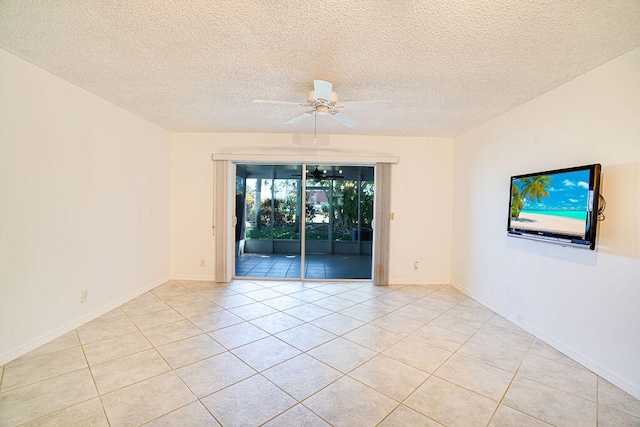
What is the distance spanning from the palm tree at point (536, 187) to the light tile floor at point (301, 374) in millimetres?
1464

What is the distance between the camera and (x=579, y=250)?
228cm

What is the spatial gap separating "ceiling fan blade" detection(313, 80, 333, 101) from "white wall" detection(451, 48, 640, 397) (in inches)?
88.1

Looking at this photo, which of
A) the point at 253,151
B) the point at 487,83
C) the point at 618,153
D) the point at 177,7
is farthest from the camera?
the point at 253,151

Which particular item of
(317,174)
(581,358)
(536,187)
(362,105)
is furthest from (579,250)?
(317,174)

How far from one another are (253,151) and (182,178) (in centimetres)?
131

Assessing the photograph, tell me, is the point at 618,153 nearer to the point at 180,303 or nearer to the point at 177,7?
the point at 177,7

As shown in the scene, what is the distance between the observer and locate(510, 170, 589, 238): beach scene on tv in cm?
217

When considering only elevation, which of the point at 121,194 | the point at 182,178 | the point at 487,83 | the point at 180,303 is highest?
the point at 487,83

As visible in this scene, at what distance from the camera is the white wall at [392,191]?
4406 mm

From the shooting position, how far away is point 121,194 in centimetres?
334

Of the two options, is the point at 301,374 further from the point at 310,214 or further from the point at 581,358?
the point at 310,214

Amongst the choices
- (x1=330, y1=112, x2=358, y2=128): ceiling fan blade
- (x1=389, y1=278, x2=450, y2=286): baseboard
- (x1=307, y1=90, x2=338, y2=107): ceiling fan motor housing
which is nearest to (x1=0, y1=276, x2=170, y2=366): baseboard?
(x1=307, y1=90, x2=338, y2=107): ceiling fan motor housing

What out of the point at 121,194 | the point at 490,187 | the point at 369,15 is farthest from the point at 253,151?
the point at 490,187

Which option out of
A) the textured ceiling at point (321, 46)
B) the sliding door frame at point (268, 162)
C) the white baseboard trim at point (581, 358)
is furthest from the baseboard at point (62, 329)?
the white baseboard trim at point (581, 358)
